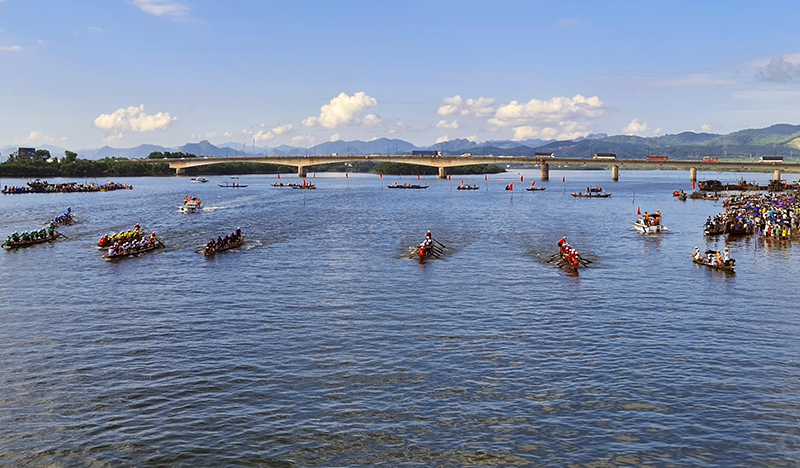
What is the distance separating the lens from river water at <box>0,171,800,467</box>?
22750 millimetres

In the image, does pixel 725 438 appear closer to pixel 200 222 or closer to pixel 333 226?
pixel 333 226

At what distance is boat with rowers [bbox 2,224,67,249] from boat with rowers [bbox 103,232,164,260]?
14264 millimetres

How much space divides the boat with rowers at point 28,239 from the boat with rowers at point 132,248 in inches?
562

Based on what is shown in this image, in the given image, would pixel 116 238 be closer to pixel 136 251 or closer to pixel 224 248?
pixel 136 251

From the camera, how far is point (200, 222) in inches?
4126

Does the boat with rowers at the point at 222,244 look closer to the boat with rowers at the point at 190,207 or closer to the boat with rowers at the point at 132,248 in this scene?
the boat with rowers at the point at 132,248

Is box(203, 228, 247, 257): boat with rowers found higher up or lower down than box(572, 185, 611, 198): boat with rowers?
lower down

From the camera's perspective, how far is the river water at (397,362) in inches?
896

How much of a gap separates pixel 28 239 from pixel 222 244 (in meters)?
25.5

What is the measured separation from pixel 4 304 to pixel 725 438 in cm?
4608

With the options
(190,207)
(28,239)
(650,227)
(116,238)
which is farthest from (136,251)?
(650,227)

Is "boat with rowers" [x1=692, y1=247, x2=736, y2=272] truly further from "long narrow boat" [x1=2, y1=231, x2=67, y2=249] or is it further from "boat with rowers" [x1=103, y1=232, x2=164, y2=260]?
"long narrow boat" [x1=2, y1=231, x2=67, y2=249]

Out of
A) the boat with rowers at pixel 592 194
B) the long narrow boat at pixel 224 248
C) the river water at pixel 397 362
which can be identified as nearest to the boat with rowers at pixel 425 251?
the river water at pixel 397 362

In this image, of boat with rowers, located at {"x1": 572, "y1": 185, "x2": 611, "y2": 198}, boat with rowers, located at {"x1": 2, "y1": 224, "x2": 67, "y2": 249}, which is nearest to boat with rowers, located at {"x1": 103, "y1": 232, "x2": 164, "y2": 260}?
boat with rowers, located at {"x1": 2, "y1": 224, "x2": 67, "y2": 249}
